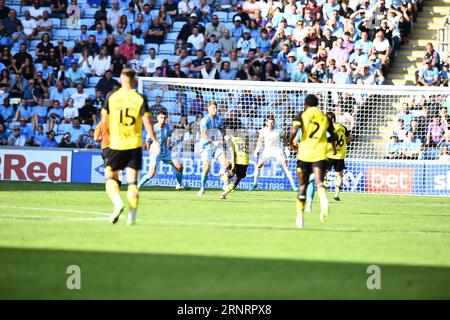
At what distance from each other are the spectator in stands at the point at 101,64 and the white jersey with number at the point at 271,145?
7850 mm

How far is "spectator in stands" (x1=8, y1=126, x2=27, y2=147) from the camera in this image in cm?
3134

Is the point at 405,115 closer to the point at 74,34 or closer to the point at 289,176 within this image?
the point at 289,176

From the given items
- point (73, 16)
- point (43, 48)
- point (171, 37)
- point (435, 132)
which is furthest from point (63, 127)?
point (435, 132)

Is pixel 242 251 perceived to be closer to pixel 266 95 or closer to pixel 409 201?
pixel 409 201

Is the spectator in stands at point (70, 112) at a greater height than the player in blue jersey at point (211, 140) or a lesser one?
greater

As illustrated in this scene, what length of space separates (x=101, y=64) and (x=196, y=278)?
80.7 feet

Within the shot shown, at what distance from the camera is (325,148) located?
55.0ft

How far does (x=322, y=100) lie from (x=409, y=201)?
18.3ft

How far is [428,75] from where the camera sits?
102ft

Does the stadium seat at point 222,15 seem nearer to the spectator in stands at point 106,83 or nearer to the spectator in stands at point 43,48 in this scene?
the spectator in stands at point 106,83

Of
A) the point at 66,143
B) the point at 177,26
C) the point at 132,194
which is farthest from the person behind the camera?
the point at 177,26

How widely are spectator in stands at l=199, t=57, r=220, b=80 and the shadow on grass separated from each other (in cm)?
2099

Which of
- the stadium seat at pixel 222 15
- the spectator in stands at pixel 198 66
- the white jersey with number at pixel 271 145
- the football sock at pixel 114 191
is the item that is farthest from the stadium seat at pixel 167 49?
the football sock at pixel 114 191

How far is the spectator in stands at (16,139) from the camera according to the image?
3134cm
